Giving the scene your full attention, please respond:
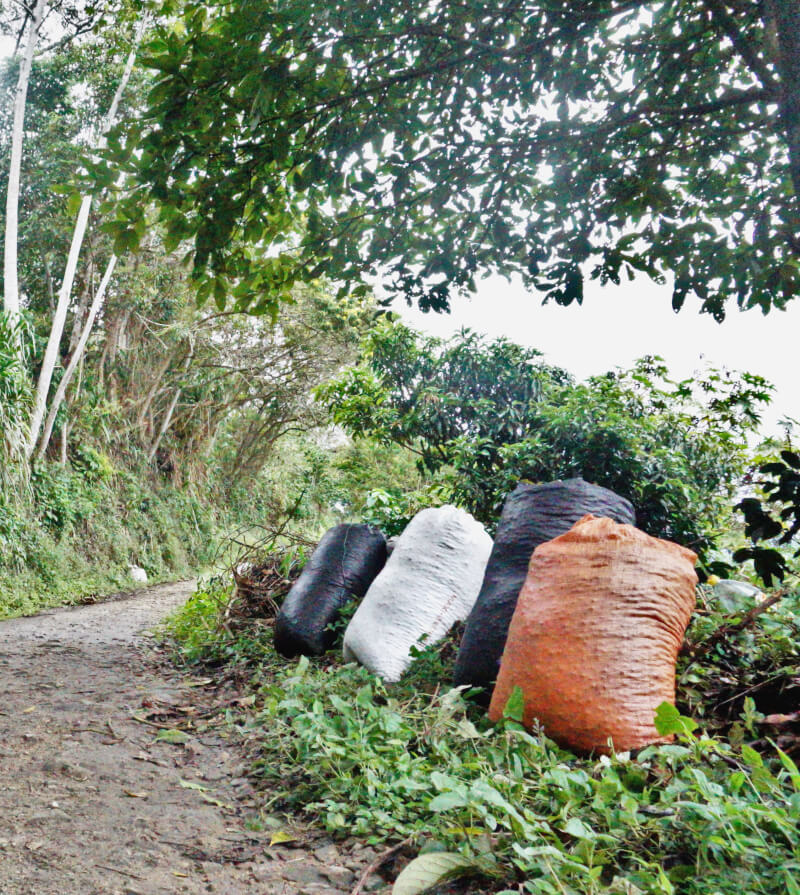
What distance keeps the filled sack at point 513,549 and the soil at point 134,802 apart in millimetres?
1100

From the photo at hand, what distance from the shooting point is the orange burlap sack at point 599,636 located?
2.57 meters

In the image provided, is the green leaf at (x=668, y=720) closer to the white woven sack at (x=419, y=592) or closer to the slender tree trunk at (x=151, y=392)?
the white woven sack at (x=419, y=592)

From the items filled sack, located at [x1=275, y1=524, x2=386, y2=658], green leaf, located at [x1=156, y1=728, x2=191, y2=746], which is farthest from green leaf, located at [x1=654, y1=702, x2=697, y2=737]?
filled sack, located at [x1=275, y1=524, x2=386, y2=658]

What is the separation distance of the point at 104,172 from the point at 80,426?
881cm

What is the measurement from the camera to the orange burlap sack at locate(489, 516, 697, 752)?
2574 mm

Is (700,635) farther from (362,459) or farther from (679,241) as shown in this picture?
(362,459)

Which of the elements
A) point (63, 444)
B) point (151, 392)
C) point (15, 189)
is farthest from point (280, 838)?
point (151, 392)

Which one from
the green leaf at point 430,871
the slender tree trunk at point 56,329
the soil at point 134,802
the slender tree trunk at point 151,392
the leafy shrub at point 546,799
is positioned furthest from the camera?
the slender tree trunk at point 151,392

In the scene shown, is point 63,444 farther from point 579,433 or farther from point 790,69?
point 790,69

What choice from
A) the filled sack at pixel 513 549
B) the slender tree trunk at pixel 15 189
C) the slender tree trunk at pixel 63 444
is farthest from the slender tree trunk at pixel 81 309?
the filled sack at pixel 513 549

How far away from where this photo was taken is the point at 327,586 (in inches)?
185

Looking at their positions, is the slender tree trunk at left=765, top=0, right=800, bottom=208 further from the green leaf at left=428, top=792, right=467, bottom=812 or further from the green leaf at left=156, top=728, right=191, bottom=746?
the green leaf at left=156, top=728, right=191, bottom=746

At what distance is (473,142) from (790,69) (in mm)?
1194

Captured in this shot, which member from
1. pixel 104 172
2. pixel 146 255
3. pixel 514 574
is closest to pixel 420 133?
pixel 104 172
